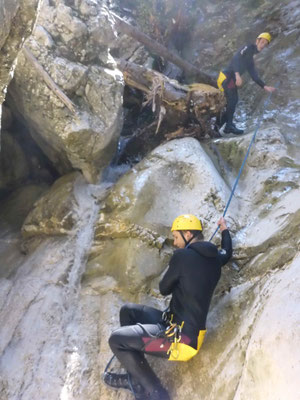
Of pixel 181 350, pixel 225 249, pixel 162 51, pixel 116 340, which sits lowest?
pixel 181 350

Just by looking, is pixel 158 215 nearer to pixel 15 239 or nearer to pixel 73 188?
pixel 73 188

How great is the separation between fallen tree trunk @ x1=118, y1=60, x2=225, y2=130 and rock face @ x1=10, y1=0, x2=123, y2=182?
3.14 feet

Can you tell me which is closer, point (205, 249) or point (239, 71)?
point (205, 249)

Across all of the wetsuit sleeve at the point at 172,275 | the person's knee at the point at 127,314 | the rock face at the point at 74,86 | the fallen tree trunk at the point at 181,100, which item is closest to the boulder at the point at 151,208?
the person's knee at the point at 127,314

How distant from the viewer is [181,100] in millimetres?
6828

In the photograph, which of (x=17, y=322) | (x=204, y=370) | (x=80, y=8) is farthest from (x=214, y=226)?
(x=80, y=8)

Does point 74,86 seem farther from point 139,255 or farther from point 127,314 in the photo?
point 127,314

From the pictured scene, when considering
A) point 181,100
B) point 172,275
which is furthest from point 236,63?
point 172,275

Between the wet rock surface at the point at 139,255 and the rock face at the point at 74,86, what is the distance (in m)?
0.03

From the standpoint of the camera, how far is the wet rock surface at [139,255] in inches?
123

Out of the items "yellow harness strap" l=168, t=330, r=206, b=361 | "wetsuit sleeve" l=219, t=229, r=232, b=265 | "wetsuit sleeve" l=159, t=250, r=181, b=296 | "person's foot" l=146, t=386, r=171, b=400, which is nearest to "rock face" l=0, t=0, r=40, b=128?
"wetsuit sleeve" l=159, t=250, r=181, b=296

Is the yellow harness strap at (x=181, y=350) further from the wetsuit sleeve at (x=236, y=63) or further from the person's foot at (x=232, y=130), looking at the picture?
the wetsuit sleeve at (x=236, y=63)

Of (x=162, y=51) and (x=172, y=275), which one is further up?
(x=162, y=51)

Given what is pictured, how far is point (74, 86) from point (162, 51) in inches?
133
